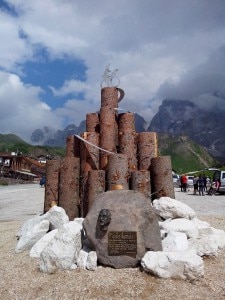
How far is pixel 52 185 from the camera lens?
33.9ft

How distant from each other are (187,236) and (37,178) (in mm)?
73715

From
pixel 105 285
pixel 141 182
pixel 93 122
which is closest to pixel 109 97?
pixel 93 122

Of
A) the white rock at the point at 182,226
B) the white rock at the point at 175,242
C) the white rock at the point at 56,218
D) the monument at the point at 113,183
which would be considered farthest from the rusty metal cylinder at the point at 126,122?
the white rock at the point at 175,242

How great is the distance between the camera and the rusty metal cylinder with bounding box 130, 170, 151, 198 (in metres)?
9.61

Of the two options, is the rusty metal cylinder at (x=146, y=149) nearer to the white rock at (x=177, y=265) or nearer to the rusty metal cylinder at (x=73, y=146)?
the rusty metal cylinder at (x=73, y=146)

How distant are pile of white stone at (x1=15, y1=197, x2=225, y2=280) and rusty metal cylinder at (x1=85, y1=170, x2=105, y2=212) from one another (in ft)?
3.10

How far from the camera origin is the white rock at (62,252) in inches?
269

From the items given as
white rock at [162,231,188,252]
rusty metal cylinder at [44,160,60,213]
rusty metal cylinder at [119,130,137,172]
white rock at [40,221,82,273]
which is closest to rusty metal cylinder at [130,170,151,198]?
rusty metal cylinder at [119,130,137,172]

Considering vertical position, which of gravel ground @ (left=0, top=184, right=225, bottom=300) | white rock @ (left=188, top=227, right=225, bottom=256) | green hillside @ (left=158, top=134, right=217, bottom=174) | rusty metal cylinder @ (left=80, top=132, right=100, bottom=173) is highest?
green hillside @ (left=158, top=134, right=217, bottom=174)

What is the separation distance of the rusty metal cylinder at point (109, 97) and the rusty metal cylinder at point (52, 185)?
248 cm

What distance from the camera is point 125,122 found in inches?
439

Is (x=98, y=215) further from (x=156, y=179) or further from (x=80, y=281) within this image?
(x=156, y=179)

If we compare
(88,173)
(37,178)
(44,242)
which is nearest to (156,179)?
(88,173)

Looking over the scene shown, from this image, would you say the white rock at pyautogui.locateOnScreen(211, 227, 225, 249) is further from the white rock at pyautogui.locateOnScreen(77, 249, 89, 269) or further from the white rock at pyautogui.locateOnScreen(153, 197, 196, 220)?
the white rock at pyautogui.locateOnScreen(77, 249, 89, 269)
